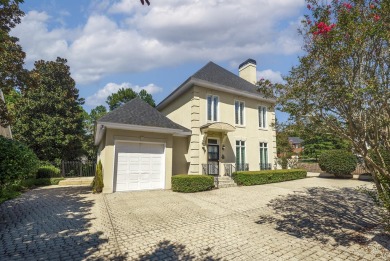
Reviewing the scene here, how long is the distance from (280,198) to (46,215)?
980cm

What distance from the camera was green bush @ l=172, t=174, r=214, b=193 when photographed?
12.2 meters

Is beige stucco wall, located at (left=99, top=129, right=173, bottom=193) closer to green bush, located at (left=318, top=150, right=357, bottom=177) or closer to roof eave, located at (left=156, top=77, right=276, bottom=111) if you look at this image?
roof eave, located at (left=156, top=77, right=276, bottom=111)

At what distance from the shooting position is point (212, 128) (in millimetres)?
14453

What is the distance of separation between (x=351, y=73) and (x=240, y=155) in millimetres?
12291

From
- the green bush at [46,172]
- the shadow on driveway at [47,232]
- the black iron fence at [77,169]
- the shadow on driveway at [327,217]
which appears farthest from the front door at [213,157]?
the green bush at [46,172]

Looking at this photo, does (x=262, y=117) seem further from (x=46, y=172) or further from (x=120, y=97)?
(x=120, y=97)

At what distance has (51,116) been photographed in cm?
2205

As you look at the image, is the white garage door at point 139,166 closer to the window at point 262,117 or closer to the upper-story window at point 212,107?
the upper-story window at point 212,107

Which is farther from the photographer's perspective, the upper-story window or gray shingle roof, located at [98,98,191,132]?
the upper-story window

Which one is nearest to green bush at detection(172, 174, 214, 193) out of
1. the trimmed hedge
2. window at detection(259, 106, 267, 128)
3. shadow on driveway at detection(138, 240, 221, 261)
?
the trimmed hedge

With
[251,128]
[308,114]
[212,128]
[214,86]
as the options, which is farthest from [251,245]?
[251,128]

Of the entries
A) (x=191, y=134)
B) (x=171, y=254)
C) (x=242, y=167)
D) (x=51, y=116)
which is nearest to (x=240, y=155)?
(x=242, y=167)

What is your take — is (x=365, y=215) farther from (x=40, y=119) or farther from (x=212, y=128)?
(x=40, y=119)

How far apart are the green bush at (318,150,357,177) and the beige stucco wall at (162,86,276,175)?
4.36 m
